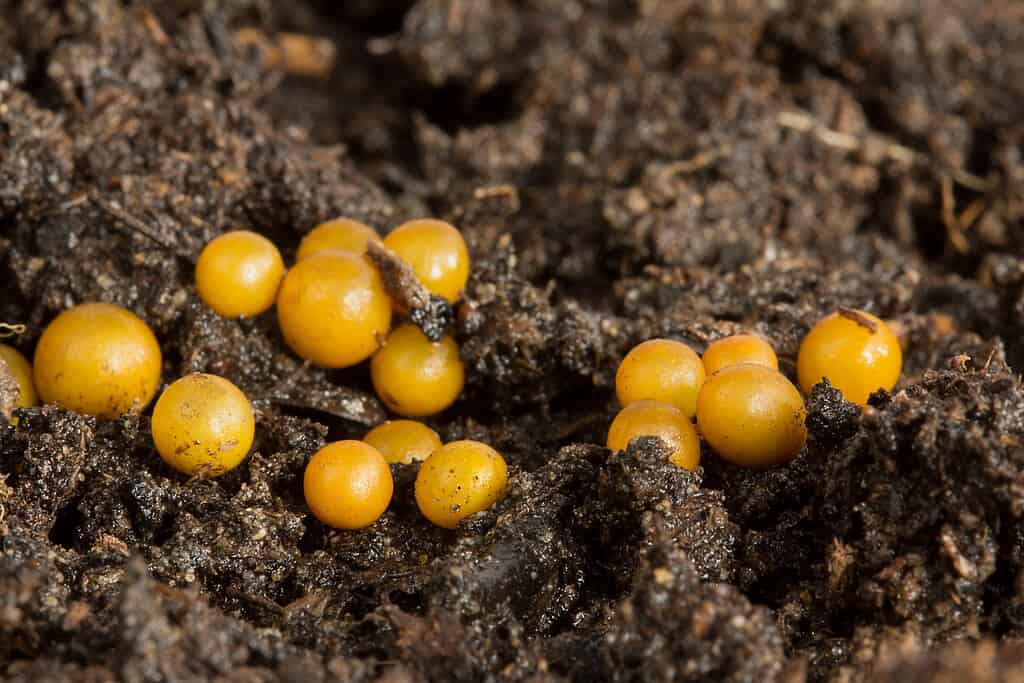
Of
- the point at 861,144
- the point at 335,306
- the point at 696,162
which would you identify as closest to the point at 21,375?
the point at 335,306

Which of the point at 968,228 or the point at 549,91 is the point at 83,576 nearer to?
the point at 549,91

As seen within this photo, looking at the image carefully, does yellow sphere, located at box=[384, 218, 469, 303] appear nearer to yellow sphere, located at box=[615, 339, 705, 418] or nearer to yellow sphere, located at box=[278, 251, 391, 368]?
yellow sphere, located at box=[278, 251, 391, 368]

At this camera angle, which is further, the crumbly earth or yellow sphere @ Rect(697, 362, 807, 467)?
yellow sphere @ Rect(697, 362, 807, 467)

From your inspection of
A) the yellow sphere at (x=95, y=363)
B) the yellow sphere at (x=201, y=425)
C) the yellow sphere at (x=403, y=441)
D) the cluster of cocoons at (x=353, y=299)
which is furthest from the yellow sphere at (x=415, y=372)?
the yellow sphere at (x=95, y=363)

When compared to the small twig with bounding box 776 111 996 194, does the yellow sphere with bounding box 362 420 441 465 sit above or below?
below

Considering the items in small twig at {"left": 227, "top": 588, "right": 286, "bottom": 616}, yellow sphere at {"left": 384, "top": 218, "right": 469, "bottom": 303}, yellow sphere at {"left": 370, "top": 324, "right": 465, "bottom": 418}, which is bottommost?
small twig at {"left": 227, "top": 588, "right": 286, "bottom": 616}

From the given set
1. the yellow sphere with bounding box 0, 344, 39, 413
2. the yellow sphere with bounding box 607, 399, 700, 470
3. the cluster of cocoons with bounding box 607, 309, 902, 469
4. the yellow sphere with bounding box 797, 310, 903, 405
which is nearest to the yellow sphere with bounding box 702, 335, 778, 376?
the cluster of cocoons with bounding box 607, 309, 902, 469
